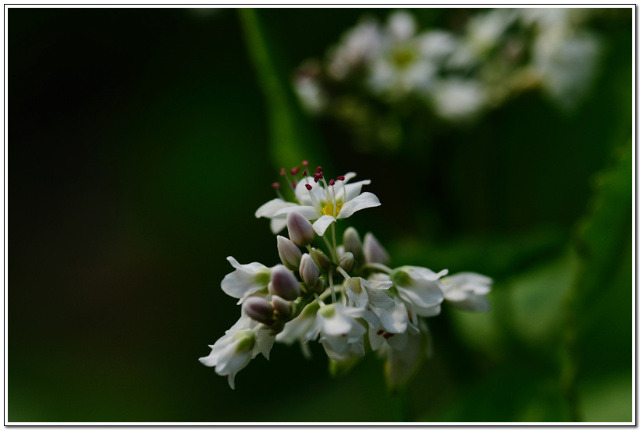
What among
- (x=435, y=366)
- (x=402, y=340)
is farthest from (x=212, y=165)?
(x=402, y=340)

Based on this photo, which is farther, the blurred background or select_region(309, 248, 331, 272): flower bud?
the blurred background

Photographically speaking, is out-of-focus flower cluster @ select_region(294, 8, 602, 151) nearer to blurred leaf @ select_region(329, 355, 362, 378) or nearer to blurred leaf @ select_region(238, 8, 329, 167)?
blurred leaf @ select_region(238, 8, 329, 167)

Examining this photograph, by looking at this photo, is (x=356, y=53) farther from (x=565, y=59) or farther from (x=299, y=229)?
(x=299, y=229)

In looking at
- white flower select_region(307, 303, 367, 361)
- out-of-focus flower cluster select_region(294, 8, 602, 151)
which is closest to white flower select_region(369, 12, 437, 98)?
out-of-focus flower cluster select_region(294, 8, 602, 151)

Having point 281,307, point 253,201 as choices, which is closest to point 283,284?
point 281,307

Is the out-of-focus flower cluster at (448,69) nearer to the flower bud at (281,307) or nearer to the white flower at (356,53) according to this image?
the white flower at (356,53)

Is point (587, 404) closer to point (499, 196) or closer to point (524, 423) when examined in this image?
point (524, 423)
